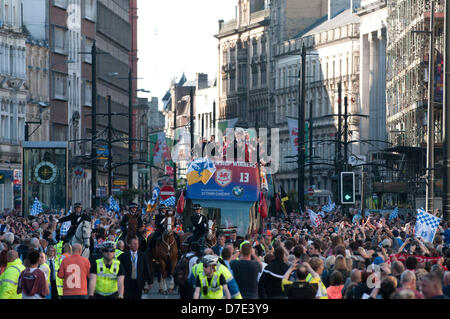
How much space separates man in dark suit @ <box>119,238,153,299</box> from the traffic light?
1662 centimetres

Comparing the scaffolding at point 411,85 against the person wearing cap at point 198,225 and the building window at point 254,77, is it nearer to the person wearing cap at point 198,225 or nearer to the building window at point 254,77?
the person wearing cap at point 198,225

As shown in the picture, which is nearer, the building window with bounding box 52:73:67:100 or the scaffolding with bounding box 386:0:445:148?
the scaffolding with bounding box 386:0:445:148

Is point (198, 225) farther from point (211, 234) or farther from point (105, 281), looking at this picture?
point (105, 281)

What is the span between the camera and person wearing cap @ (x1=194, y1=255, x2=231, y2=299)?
1634 cm

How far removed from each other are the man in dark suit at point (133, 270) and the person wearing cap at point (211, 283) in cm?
505

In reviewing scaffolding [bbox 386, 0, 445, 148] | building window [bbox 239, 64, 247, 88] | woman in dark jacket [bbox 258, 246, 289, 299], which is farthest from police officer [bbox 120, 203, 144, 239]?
building window [bbox 239, 64, 247, 88]

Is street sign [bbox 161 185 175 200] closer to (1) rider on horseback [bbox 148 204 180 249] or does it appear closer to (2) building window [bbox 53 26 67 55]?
(1) rider on horseback [bbox 148 204 180 249]

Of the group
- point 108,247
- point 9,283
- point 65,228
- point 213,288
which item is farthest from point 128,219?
point 213,288

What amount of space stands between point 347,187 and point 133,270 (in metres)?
17.1

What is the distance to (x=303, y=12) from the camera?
150625mm

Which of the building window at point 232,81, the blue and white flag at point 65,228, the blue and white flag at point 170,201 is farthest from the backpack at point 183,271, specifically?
the building window at point 232,81

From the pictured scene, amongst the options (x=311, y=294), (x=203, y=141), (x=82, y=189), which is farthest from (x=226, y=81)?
(x=311, y=294)

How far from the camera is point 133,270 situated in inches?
861
